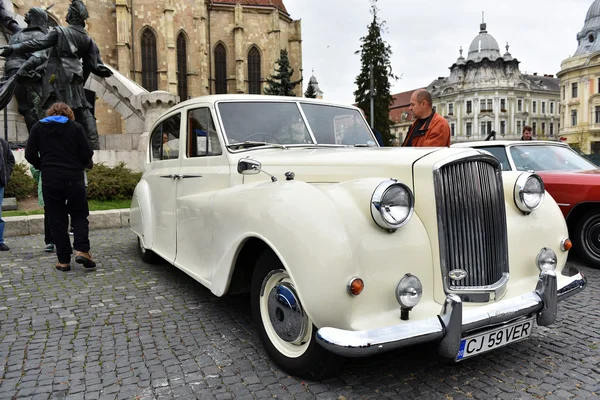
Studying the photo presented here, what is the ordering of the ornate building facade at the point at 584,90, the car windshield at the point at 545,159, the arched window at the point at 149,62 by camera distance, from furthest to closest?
the ornate building facade at the point at 584,90, the arched window at the point at 149,62, the car windshield at the point at 545,159

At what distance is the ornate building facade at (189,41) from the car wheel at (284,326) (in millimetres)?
28657

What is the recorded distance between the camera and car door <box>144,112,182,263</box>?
15.5ft

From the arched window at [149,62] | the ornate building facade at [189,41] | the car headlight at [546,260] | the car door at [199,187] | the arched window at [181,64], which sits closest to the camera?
the car headlight at [546,260]

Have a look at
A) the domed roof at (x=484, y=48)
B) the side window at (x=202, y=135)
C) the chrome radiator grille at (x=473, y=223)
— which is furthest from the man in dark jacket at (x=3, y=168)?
the domed roof at (x=484, y=48)

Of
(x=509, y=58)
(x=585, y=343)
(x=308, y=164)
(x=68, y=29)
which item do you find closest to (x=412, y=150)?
(x=308, y=164)

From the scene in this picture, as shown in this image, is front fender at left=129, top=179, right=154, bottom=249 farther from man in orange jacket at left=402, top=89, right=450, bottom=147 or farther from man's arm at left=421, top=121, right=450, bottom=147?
man's arm at left=421, top=121, right=450, bottom=147

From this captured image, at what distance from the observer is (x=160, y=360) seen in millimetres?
3170

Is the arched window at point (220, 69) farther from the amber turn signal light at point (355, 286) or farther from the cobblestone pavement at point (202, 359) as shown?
the amber turn signal light at point (355, 286)

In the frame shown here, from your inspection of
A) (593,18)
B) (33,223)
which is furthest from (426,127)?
(593,18)

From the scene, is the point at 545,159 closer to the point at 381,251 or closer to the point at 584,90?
the point at 381,251

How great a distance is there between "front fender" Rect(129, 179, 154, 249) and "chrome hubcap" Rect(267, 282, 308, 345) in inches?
110

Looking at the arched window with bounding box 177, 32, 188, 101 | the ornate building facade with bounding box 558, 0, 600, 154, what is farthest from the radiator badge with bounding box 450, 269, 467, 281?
the ornate building facade with bounding box 558, 0, 600, 154

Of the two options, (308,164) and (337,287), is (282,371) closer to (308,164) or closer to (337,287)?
(337,287)

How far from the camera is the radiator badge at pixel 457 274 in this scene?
106 inches
